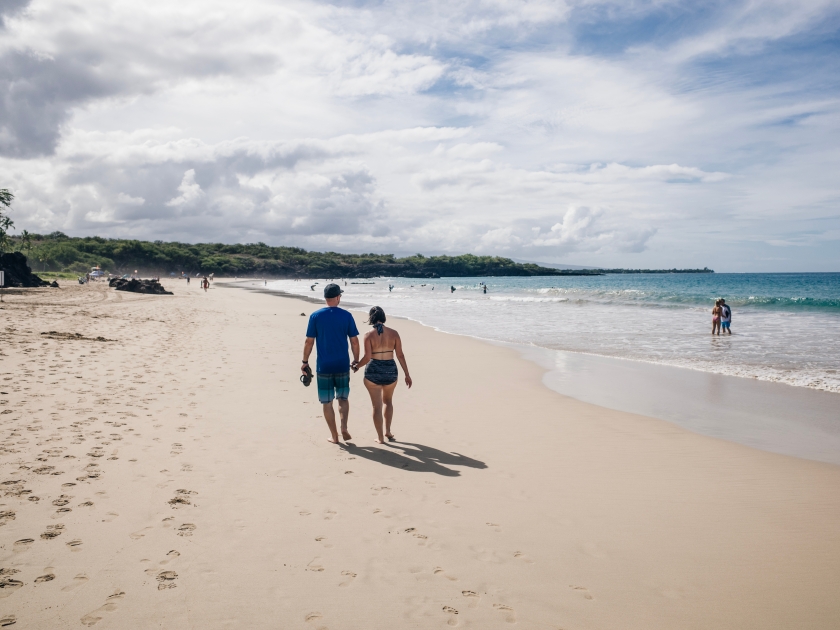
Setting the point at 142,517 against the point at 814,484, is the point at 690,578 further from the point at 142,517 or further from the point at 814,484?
the point at 142,517

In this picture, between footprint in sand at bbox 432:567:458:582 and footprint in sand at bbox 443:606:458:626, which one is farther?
footprint in sand at bbox 432:567:458:582

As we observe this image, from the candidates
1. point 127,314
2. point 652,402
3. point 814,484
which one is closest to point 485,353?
point 652,402

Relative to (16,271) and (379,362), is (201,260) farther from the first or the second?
(379,362)

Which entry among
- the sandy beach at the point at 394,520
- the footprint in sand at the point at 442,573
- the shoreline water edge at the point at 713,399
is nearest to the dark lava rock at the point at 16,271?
the sandy beach at the point at 394,520

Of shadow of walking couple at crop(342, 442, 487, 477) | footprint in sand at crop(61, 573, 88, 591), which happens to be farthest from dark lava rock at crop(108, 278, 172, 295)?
footprint in sand at crop(61, 573, 88, 591)

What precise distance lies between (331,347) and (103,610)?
359 centimetres

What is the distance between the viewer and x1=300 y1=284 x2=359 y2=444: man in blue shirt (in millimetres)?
6305

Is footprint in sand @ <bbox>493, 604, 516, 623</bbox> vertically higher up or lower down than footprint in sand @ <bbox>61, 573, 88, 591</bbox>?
lower down

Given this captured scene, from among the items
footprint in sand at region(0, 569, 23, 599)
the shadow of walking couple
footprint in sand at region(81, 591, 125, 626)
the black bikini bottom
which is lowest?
the shadow of walking couple

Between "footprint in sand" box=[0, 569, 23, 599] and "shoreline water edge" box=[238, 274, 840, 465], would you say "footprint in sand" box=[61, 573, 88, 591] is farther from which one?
"shoreline water edge" box=[238, 274, 840, 465]

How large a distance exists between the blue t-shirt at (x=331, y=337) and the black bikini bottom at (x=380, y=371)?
33 cm

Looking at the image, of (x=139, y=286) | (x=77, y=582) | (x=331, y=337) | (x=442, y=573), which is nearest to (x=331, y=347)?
(x=331, y=337)

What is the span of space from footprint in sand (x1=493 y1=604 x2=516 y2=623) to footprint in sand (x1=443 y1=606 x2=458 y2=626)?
277 mm

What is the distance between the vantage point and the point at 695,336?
20.2m
